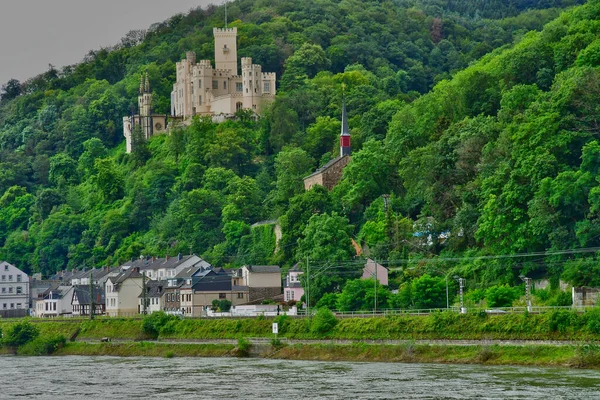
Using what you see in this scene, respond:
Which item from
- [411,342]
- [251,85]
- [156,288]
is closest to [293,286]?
[156,288]

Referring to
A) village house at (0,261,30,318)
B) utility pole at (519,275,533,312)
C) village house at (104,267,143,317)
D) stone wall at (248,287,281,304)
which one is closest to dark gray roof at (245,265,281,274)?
stone wall at (248,287,281,304)

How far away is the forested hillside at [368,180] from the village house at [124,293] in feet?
32.1

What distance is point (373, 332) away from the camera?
8562 cm

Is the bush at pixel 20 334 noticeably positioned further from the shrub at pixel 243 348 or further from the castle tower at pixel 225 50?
the castle tower at pixel 225 50

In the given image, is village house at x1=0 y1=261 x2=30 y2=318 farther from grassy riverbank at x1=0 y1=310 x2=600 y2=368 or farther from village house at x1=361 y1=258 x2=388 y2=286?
village house at x1=361 y1=258 x2=388 y2=286

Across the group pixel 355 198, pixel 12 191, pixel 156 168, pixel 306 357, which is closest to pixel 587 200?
pixel 306 357

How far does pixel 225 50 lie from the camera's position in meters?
195

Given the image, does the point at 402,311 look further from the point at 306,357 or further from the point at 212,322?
the point at 212,322

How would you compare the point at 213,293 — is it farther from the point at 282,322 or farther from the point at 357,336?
the point at 357,336

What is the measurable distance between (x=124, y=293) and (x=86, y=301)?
7125 millimetres

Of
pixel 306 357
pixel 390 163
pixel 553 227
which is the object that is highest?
pixel 390 163

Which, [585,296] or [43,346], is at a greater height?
[585,296]

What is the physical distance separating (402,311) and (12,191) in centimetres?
11045

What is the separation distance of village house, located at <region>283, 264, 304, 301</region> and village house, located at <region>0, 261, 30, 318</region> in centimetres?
4103
